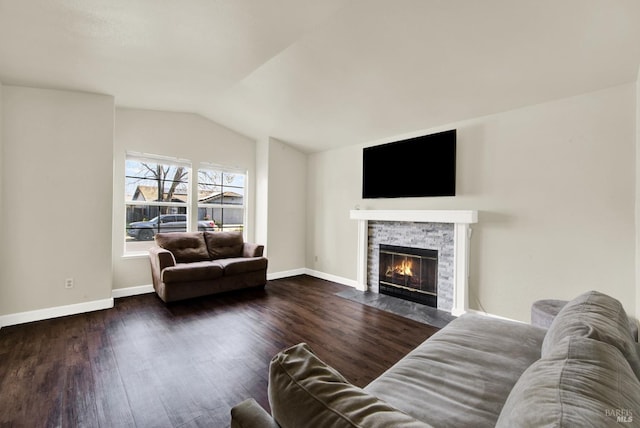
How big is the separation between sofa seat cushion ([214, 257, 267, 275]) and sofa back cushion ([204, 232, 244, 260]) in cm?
20

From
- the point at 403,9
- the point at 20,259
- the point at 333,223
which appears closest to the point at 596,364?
the point at 403,9

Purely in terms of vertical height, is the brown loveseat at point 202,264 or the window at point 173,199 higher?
the window at point 173,199

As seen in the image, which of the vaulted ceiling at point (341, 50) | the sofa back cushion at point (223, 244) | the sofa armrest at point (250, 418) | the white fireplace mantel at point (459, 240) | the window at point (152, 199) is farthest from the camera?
the sofa back cushion at point (223, 244)

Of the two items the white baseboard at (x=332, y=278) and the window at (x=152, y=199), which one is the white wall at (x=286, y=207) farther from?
the window at (x=152, y=199)

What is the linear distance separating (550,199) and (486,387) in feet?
8.21

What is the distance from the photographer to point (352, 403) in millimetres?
663

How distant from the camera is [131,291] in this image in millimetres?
4148

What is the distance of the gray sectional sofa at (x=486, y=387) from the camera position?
0.63 meters

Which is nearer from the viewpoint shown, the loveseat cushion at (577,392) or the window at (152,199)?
the loveseat cushion at (577,392)

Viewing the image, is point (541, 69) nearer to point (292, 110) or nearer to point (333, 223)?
point (292, 110)

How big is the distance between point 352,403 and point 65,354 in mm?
2992

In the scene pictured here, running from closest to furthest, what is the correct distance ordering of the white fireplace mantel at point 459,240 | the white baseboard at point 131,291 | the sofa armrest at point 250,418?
the sofa armrest at point 250,418 < the white fireplace mantel at point 459,240 < the white baseboard at point 131,291


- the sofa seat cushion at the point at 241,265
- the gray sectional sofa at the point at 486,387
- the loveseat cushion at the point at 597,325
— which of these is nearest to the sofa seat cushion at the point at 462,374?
the gray sectional sofa at the point at 486,387

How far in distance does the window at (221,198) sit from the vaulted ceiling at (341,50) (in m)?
1.62
